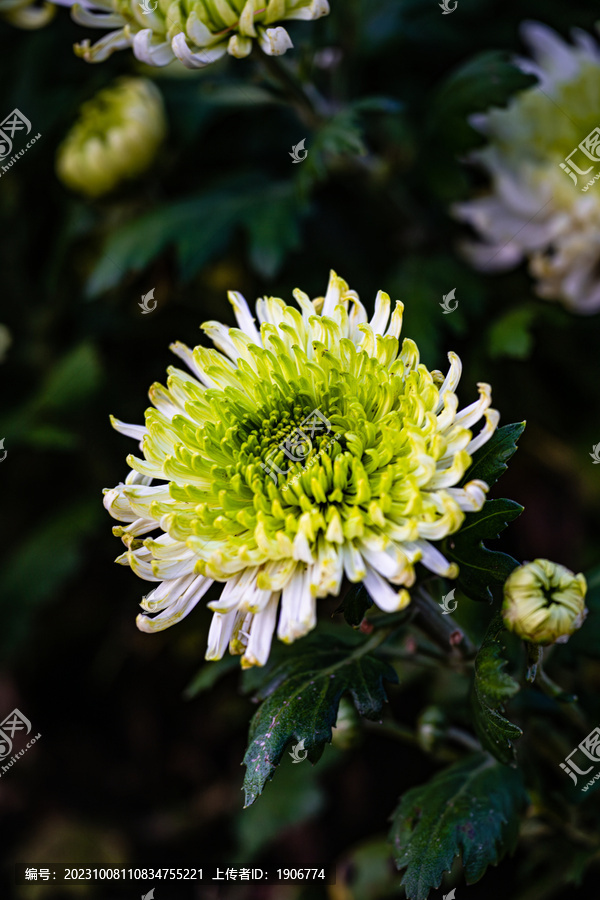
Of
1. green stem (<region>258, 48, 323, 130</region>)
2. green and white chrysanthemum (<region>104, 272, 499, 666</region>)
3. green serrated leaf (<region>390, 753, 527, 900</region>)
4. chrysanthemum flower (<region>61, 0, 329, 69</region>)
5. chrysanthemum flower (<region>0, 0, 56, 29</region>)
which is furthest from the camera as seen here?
chrysanthemum flower (<region>0, 0, 56, 29</region>)

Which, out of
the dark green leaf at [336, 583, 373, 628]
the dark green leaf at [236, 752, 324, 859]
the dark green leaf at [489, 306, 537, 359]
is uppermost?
the dark green leaf at [336, 583, 373, 628]

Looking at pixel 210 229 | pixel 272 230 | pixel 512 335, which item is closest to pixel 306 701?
pixel 512 335

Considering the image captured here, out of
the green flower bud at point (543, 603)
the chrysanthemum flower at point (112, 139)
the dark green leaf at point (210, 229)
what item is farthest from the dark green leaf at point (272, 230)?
the green flower bud at point (543, 603)

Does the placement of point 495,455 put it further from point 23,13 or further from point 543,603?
point 23,13

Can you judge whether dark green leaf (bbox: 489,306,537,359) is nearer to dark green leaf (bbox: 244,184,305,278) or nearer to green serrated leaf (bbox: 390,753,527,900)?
dark green leaf (bbox: 244,184,305,278)

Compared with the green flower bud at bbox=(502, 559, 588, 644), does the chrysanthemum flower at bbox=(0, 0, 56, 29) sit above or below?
above

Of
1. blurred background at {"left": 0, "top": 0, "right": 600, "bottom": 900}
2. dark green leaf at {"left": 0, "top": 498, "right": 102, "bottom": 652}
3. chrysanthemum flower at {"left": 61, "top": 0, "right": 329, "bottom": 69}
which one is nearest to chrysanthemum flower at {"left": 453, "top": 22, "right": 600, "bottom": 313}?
blurred background at {"left": 0, "top": 0, "right": 600, "bottom": 900}
